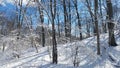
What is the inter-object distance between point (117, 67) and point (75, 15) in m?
10.8

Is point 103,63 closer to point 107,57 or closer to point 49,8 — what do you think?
point 107,57

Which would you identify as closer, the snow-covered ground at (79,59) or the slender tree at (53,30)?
the snow-covered ground at (79,59)

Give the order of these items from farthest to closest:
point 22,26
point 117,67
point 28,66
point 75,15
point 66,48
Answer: point 75,15
point 22,26
point 66,48
point 117,67
point 28,66

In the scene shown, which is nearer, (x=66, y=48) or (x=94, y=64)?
(x=94, y=64)

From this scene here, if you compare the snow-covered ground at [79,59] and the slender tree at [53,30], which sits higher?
the slender tree at [53,30]

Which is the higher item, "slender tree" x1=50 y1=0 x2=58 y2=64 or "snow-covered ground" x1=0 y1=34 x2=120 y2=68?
"slender tree" x1=50 y1=0 x2=58 y2=64

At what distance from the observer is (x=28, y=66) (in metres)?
15.7

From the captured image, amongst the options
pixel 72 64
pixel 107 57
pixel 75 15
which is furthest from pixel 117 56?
pixel 75 15

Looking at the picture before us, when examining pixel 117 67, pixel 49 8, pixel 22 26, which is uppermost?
pixel 49 8

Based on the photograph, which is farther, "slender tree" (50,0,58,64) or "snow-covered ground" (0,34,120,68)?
"slender tree" (50,0,58,64)

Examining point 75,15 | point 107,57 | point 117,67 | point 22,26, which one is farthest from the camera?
point 75,15

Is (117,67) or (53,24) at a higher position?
(53,24)

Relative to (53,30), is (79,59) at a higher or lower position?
lower

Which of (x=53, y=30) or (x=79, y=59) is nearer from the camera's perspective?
(x=53, y=30)
